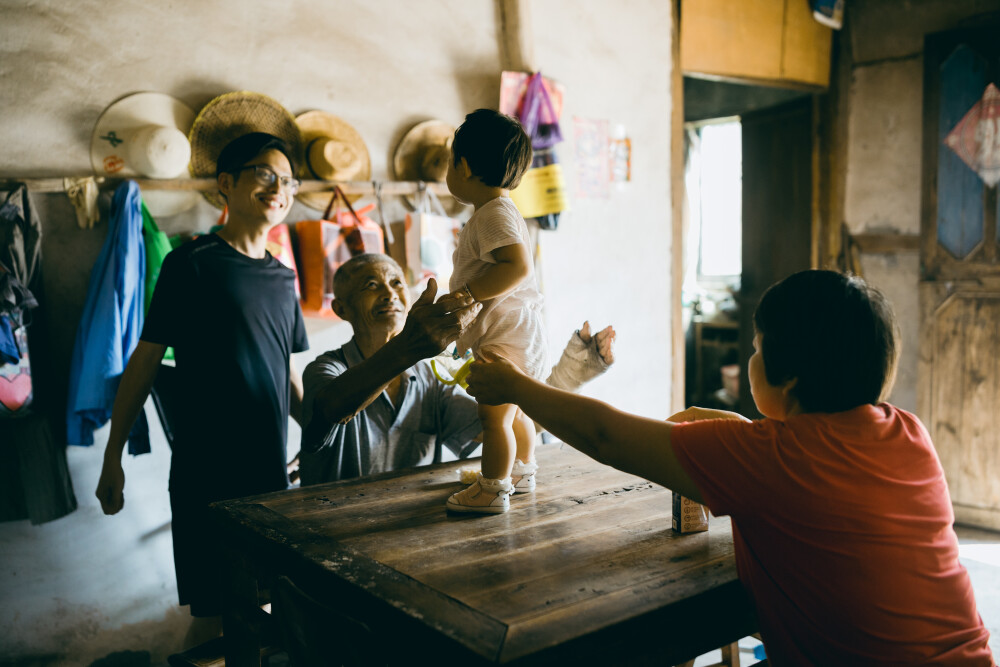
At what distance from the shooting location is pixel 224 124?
2.96 metres

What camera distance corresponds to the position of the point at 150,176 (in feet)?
9.06

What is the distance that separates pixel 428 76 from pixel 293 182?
150 cm

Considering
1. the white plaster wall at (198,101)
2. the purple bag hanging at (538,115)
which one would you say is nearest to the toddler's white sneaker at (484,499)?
the white plaster wall at (198,101)

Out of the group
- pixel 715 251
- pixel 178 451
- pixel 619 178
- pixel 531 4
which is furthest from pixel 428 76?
pixel 715 251

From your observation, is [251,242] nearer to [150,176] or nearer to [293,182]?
[293,182]

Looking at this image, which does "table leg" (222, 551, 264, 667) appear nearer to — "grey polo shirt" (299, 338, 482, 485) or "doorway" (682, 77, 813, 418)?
"grey polo shirt" (299, 338, 482, 485)

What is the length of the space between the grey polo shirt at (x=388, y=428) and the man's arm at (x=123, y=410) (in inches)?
18.4

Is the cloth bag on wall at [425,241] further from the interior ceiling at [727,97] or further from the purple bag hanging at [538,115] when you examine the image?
the interior ceiling at [727,97]

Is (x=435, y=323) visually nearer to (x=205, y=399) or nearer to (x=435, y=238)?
(x=205, y=399)

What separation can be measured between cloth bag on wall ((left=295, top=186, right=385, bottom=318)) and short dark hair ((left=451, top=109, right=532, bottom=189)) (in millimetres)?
1379

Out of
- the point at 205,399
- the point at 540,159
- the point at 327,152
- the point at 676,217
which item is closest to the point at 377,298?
the point at 205,399

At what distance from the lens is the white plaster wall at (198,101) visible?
268 centimetres

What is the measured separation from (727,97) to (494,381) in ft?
16.3

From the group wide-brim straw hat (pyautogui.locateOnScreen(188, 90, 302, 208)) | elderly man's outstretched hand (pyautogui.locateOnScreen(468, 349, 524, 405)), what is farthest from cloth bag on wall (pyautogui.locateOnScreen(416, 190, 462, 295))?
elderly man's outstretched hand (pyautogui.locateOnScreen(468, 349, 524, 405))
